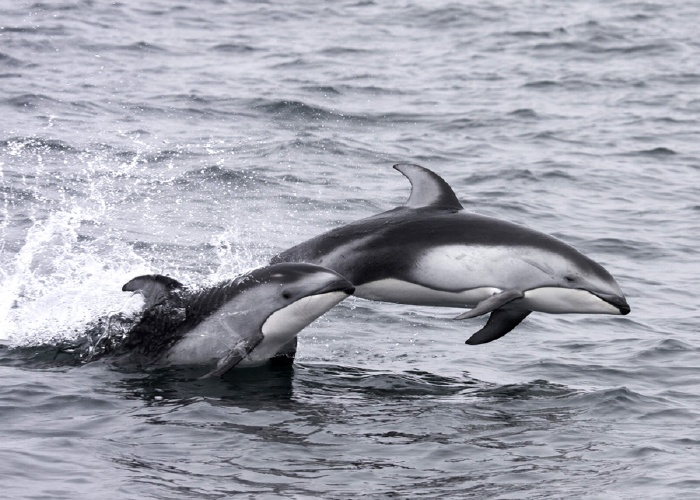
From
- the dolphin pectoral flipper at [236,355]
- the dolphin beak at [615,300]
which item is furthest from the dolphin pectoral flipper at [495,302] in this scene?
the dolphin pectoral flipper at [236,355]

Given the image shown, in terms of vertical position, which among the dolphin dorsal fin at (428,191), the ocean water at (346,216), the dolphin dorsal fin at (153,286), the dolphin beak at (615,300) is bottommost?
the ocean water at (346,216)

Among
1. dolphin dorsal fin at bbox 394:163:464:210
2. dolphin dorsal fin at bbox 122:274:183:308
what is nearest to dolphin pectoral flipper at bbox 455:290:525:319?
dolphin dorsal fin at bbox 394:163:464:210

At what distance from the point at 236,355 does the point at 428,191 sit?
2281 mm

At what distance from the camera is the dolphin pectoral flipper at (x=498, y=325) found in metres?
10.2

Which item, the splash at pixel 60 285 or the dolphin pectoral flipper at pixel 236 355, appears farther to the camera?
the splash at pixel 60 285

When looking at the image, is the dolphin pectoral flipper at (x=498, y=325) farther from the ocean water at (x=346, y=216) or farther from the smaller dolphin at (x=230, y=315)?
the smaller dolphin at (x=230, y=315)

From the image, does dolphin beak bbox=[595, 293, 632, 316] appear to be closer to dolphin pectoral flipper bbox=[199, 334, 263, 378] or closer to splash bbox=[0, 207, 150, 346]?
dolphin pectoral flipper bbox=[199, 334, 263, 378]

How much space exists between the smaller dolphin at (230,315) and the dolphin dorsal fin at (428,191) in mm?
1342

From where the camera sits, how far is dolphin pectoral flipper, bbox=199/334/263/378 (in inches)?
371

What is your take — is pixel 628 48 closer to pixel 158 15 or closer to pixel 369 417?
pixel 158 15

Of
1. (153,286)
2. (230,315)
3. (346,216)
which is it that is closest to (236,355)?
(230,315)

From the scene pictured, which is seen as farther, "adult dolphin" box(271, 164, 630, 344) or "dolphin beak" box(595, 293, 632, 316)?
"dolphin beak" box(595, 293, 632, 316)

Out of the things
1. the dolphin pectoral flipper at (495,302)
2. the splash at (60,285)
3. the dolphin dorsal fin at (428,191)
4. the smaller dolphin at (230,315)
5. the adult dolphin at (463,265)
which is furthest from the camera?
the splash at (60,285)

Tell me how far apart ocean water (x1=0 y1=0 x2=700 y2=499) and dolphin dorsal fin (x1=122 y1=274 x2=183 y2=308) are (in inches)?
25.9
